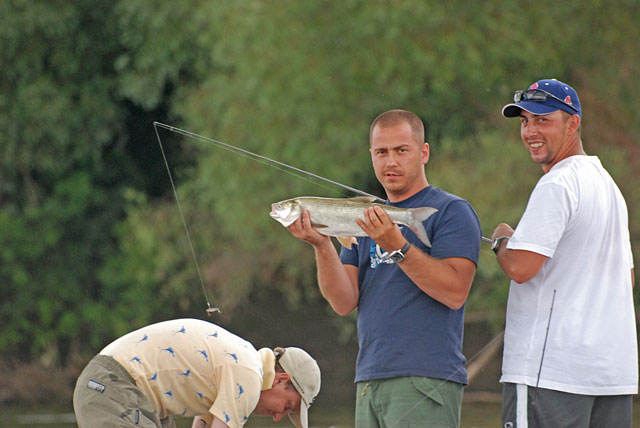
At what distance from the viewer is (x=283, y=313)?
54.8 feet

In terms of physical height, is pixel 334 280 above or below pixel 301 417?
above

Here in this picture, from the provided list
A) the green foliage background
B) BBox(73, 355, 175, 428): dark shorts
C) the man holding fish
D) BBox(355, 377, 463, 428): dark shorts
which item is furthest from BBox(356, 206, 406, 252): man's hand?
the green foliage background

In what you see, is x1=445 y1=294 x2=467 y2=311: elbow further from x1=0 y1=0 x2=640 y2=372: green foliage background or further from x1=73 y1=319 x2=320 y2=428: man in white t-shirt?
x1=0 y1=0 x2=640 y2=372: green foliage background

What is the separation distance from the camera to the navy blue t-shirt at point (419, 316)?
134 inches

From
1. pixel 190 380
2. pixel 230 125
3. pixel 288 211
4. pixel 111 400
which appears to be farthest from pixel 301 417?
pixel 230 125

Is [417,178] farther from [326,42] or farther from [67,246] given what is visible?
[67,246]

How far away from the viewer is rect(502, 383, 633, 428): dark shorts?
3217mm

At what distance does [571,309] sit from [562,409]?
297mm

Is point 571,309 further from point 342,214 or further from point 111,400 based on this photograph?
point 111,400

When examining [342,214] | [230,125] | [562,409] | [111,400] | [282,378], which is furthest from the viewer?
[230,125]

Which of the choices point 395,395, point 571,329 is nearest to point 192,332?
point 395,395

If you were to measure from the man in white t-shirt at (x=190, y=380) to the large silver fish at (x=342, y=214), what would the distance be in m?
0.94

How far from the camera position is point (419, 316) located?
344cm

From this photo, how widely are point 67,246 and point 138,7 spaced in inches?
151
